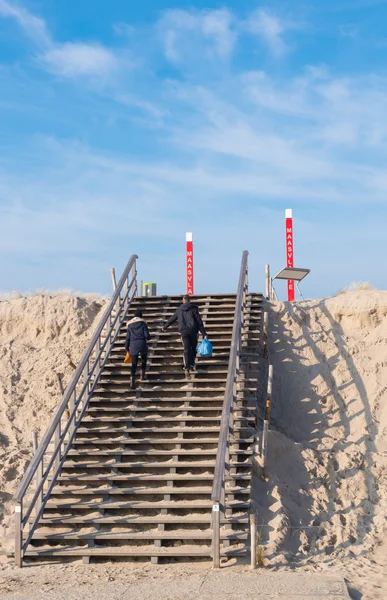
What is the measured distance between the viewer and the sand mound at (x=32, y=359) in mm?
16056

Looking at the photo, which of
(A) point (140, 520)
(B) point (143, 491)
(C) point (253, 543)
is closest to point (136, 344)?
(B) point (143, 491)

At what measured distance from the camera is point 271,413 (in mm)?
16094

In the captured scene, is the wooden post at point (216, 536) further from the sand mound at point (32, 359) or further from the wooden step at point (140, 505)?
the sand mound at point (32, 359)

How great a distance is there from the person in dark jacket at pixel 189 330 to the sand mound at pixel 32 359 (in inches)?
144

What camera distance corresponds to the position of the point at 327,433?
15.6 metres

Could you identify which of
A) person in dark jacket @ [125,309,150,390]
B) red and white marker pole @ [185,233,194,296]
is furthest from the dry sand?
red and white marker pole @ [185,233,194,296]

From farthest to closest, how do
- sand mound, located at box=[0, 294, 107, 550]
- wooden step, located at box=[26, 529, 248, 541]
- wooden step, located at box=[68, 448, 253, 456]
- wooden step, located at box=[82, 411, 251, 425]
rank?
sand mound, located at box=[0, 294, 107, 550], wooden step, located at box=[82, 411, 251, 425], wooden step, located at box=[68, 448, 253, 456], wooden step, located at box=[26, 529, 248, 541]

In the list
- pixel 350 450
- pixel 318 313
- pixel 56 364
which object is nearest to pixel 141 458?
pixel 350 450

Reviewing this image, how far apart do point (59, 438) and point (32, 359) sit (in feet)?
18.6

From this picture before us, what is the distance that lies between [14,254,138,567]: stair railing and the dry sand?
2.29 ft

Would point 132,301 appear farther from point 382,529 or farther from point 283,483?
point 382,529

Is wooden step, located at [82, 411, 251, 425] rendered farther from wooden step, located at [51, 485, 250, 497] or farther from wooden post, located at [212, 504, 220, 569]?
wooden post, located at [212, 504, 220, 569]

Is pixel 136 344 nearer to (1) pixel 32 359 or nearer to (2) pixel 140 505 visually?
(2) pixel 140 505

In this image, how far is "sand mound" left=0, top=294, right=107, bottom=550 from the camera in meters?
16.1
